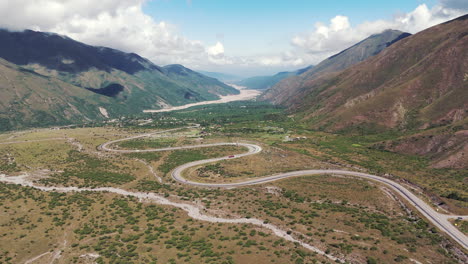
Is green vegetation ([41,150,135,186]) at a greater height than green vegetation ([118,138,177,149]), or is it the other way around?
green vegetation ([118,138,177,149])

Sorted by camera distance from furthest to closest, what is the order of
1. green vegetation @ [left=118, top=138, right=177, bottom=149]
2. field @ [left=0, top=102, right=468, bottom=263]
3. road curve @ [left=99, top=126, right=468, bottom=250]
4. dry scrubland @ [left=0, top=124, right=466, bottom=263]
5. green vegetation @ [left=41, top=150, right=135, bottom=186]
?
green vegetation @ [left=118, top=138, right=177, bottom=149]
green vegetation @ [left=41, top=150, right=135, bottom=186]
road curve @ [left=99, top=126, right=468, bottom=250]
field @ [left=0, top=102, right=468, bottom=263]
dry scrubland @ [left=0, top=124, right=466, bottom=263]

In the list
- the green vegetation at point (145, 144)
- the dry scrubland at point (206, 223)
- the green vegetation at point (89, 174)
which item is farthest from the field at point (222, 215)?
the green vegetation at point (145, 144)

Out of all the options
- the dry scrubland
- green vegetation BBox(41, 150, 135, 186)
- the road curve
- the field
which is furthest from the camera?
green vegetation BBox(41, 150, 135, 186)

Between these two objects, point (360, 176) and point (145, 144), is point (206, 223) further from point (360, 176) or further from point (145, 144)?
point (145, 144)

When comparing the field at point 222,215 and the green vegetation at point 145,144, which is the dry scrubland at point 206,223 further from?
the green vegetation at point 145,144

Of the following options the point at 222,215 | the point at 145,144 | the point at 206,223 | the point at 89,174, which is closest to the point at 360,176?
the point at 222,215

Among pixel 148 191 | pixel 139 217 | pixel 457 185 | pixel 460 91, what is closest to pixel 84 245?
pixel 139 217

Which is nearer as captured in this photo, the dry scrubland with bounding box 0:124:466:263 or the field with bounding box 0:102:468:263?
the dry scrubland with bounding box 0:124:466:263

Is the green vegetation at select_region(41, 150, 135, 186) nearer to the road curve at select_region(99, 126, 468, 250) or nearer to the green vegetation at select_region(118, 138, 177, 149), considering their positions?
the road curve at select_region(99, 126, 468, 250)

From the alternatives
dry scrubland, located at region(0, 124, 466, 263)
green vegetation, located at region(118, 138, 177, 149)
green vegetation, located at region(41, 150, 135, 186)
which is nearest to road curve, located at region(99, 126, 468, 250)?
dry scrubland, located at region(0, 124, 466, 263)
